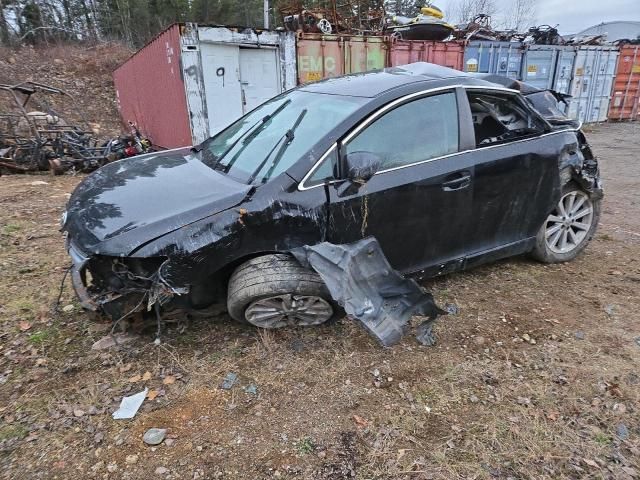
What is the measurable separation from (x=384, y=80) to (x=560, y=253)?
7.37ft

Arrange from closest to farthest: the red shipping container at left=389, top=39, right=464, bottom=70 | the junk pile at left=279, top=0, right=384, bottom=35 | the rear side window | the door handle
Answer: the door handle → the rear side window → the junk pile at left=279, top=0, right=384, bottom=35 → the red shipping container at left=389, top=39, right=464, bottom=70

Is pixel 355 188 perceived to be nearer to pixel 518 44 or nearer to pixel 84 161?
pixel 84 161

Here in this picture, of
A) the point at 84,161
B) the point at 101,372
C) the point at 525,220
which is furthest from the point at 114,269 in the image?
the point at 84,161

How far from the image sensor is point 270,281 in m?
2.59

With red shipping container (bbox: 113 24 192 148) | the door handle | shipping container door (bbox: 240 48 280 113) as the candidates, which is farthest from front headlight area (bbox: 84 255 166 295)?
shipping container door (bbox: 240 48 280 113)

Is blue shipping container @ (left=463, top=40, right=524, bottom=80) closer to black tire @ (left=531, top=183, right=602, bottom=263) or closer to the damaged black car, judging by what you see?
black tire @ (left=531, top=183, right=602, bottom=263)

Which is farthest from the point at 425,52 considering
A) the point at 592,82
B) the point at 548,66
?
the point at 592,82

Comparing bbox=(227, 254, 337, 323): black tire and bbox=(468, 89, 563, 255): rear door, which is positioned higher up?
bbox=(468, 89, 563, 255): rear door

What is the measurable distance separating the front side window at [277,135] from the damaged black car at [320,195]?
13mm

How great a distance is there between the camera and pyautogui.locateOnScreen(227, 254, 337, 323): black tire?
2.59m

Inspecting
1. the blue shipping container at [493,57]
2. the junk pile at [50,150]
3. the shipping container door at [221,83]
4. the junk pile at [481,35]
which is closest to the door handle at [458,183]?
the shipping container door at [221,83]

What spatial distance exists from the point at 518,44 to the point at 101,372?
46.4 ft

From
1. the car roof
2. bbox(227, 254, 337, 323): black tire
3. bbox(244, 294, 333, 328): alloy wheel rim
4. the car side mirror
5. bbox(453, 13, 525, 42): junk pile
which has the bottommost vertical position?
bbox(244, 294, 333, 328): alloy wheel rim

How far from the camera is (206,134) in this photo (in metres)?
8.16
